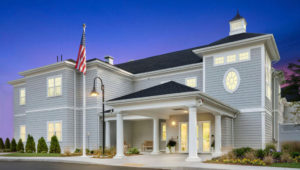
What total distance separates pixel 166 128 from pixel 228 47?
7.96m

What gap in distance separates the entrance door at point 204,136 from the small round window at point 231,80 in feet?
9.58

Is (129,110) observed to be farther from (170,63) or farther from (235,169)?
(170,63)

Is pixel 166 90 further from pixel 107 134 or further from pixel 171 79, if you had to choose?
pixel 107 134

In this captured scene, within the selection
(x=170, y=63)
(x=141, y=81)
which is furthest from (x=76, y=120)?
(x=170, y=63)

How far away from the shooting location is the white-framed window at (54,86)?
76.2 ft

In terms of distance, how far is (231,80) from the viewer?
20078 millimetres

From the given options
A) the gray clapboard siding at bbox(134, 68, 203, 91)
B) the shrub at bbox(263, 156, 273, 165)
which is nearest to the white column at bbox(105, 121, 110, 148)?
the gray clapboard siding at bbox(134, 68, 203, 91)

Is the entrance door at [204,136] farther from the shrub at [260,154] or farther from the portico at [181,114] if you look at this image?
the shrub at [260,154]

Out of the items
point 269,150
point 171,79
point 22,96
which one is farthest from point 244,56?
point 22,96

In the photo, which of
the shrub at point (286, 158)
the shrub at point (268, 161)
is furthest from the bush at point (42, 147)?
the shrub at point (286, 158)

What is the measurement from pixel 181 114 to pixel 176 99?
7.16 meters

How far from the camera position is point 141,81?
26.9 meters

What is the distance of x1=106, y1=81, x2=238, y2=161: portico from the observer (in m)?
14.0

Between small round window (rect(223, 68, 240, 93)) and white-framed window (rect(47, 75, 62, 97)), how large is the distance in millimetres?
13218
